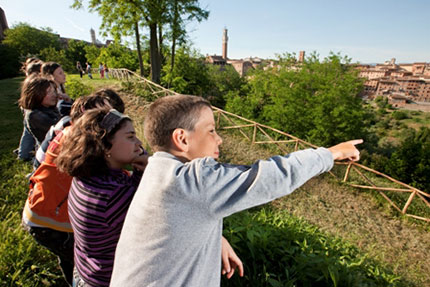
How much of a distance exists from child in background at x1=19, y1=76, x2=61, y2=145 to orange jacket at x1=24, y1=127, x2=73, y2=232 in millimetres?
1140

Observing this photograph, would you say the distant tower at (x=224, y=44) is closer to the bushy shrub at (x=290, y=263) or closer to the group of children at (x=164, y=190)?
the bushy shrub at (x=290, y=263)

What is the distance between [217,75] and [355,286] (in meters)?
29.0

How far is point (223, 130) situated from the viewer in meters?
9.56

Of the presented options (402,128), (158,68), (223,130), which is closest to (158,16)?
(158,68)

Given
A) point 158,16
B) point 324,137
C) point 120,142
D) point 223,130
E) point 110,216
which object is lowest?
point 324,137

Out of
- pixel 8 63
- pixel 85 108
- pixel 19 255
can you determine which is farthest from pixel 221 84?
pixel 19 255

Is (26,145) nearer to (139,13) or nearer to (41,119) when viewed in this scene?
(41,119)

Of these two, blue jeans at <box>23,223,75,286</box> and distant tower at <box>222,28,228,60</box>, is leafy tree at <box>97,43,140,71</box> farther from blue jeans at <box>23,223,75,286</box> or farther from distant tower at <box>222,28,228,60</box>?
distant tower at <box>222,28,228,60</box>

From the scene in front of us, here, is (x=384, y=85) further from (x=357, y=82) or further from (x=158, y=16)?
(x=158, y=16)

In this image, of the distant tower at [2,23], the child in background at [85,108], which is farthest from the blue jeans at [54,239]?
the distant tower at [2,23]

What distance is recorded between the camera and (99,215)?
113 centimetres

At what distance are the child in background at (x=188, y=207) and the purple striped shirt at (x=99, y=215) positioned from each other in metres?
0.27

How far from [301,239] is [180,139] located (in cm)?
206

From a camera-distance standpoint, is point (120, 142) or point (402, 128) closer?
point (120, 142)
